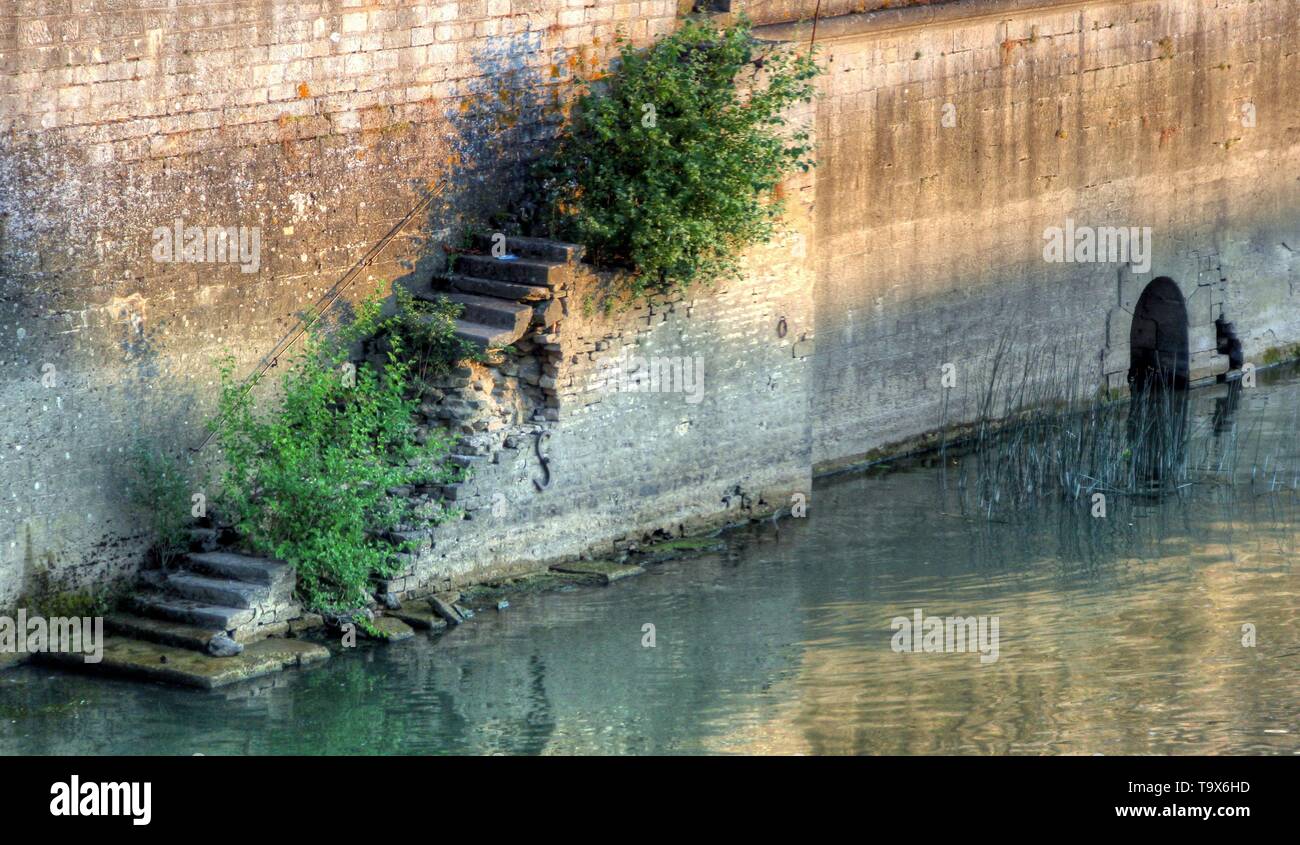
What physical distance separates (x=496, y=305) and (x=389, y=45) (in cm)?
178

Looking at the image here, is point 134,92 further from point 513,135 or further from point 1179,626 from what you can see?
point 1179,626

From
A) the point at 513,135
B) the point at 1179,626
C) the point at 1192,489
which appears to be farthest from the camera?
the point at 1192,489

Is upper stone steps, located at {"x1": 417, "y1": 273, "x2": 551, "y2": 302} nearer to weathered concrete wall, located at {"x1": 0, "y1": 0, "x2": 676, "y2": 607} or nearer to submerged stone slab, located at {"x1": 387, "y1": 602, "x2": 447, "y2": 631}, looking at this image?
weathered concrete wall, located at {"x1": 0, "y1": 0, "x2": 676, "y2": 607}

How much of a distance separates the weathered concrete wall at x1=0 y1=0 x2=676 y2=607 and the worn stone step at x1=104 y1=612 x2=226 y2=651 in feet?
1.05

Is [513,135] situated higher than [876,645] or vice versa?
[513,135]

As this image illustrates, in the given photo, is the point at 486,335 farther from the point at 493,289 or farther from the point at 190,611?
the point at 190,611

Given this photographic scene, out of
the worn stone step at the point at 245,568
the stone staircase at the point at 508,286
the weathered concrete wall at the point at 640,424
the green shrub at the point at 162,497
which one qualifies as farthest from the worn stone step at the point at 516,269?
the worn stone step at the point at 245,568

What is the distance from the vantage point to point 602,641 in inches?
509

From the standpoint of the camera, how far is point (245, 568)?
41.6ft

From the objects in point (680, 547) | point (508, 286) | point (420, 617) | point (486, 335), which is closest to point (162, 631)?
point (420, 617)

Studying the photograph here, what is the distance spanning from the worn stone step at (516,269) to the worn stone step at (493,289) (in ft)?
0.14

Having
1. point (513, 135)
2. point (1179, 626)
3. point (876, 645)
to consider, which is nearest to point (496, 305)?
point (513, 135)

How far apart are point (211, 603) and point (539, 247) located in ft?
10.8

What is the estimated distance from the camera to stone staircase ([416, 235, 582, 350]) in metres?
13.7
